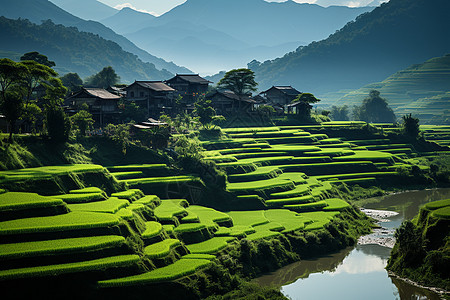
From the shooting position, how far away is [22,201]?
2991 centimetres

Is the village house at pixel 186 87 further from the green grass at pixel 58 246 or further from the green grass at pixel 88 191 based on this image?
the green grass at pixel 58 246

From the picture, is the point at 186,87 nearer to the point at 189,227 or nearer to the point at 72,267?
the point at 189,227

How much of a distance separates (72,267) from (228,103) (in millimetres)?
62889

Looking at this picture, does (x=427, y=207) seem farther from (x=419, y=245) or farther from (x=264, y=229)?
(x=264, y=229)

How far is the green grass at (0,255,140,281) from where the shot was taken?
941 inches

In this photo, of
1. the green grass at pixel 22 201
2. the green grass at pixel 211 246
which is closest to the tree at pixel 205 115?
the green grass at pixel 211 246

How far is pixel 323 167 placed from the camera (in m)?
65.8

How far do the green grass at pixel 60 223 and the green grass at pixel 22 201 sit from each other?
99cm

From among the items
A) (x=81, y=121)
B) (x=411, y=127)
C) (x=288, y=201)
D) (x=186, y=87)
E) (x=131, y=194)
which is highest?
(x=186, y=87)

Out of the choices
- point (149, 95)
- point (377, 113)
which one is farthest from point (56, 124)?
point (377, 113)

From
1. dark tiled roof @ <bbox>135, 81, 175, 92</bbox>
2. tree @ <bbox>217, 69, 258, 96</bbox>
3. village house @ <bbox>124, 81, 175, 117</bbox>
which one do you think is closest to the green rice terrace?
village house @ <bbox>124, 81, 175, 117</bbox>

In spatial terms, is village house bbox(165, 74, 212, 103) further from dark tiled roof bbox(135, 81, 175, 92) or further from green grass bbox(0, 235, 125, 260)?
green grass bbox(0, 235, 125, 260)

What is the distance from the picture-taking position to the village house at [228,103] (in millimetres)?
84750

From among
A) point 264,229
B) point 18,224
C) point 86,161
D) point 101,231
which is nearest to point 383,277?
point 264,229
